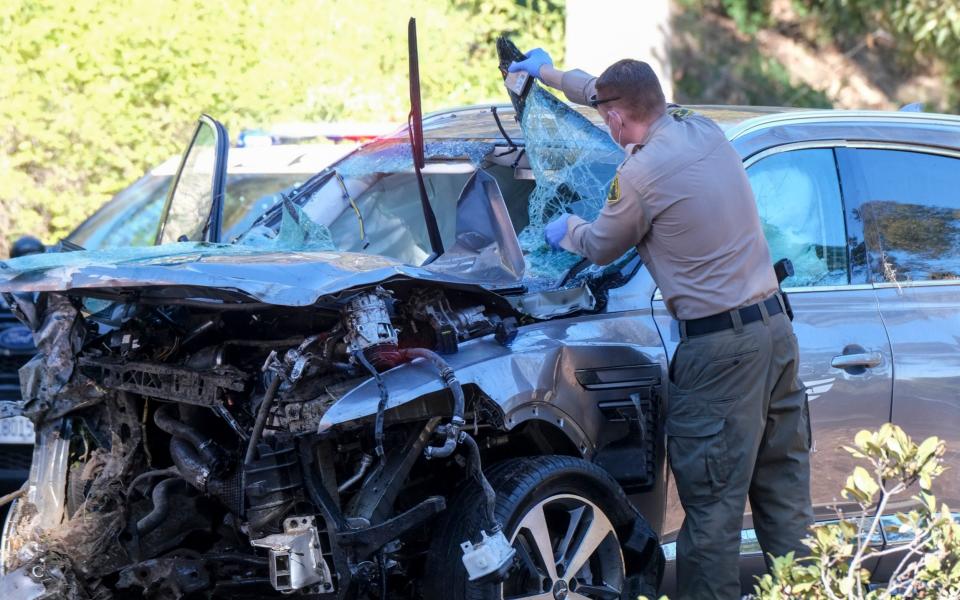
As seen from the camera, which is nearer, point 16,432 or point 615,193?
point 615,193

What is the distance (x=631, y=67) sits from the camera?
3.92m

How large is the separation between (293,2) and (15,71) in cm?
324

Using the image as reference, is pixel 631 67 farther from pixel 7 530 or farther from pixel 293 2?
pixel 293 2

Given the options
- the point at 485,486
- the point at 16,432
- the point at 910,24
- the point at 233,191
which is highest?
the point at 910,24

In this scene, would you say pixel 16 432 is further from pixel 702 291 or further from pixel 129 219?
pixel 702 291

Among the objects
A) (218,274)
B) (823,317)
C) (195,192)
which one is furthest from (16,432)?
(823,317)

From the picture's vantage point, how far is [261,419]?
353cm

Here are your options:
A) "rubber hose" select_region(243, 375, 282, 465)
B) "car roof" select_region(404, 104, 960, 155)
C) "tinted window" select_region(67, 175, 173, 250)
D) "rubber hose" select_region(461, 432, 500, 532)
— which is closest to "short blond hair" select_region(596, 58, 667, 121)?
"car roof" select_region(404, 104, 960, 155)

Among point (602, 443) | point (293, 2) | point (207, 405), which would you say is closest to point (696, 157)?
point (602, 443)

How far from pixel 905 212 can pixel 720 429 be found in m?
1.42

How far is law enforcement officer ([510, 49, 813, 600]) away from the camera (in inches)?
152

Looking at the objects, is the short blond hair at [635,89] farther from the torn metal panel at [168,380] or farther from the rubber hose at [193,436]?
the rubber hose at [193,436]

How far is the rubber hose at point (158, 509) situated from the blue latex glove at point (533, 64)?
1.92 meters

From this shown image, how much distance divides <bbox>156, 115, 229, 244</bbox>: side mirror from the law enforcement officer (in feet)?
5.10
